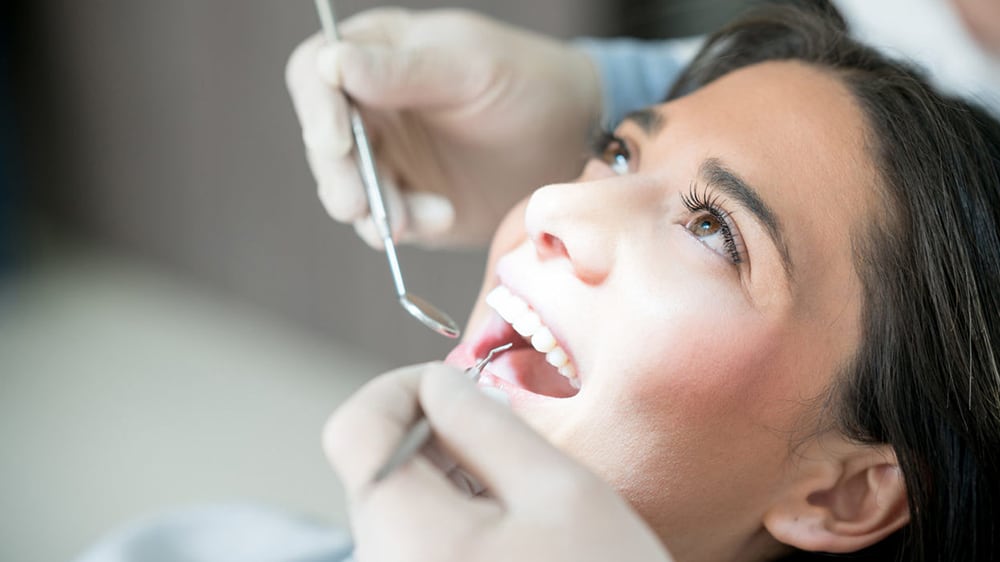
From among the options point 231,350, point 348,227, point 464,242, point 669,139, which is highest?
point 669,139

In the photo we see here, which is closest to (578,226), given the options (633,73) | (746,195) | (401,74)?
(746,195)

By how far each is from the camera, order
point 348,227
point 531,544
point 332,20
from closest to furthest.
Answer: point 531,544 < point 332,20 < point 348,227

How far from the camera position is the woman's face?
92 centimetres

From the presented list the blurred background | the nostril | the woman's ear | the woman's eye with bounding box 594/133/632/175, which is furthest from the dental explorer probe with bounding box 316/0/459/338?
the blurred background

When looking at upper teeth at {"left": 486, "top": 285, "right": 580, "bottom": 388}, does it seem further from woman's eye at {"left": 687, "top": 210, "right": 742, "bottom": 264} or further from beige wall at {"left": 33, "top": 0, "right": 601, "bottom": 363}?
beige wall at {"left": 33, "top": 0, "right": 601, "bottom": 363}

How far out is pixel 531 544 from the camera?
0.66 m

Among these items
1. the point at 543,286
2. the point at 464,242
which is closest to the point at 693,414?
the point at 543,286

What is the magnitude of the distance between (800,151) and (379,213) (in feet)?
1.48

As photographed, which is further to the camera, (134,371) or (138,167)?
(138,167)

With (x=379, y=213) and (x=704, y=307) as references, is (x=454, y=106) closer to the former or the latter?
(x=379, y=213)

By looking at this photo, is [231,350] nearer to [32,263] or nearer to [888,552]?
[32,263]

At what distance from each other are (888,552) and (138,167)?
229 cm

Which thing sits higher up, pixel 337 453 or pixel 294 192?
pixel 337 453

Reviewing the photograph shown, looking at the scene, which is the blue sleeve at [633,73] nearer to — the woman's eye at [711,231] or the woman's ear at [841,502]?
the woman's eye at [711,231]
